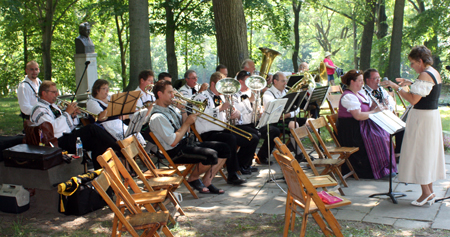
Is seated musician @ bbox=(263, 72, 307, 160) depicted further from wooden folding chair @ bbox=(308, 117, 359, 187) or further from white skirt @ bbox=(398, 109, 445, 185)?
white skirt @ bbox=(398, 109, 445, 185)

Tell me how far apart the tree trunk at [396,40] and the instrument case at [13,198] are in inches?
599

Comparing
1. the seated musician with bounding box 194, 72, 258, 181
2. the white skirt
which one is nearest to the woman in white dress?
the white skirt

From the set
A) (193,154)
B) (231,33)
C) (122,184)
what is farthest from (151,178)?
(231,33)

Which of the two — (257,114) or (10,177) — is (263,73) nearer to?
(257,114)

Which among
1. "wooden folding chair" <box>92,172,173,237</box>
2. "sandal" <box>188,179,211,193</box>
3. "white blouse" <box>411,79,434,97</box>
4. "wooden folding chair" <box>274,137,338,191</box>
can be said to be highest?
"white blouse" <box>411,79,434,97</box>

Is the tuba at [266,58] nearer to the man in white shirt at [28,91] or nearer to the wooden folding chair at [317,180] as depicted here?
the man in white shirt at [28,91]

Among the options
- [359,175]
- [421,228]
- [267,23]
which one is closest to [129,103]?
[359,175]

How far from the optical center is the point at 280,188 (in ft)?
17.4

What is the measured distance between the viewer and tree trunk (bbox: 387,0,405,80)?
15867mm

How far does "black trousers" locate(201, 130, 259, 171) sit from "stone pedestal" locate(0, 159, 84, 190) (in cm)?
196

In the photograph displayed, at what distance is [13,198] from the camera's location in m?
4.55

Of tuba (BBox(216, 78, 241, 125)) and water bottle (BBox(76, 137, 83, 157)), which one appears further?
tuba (BBox(216, 78, 241, 125))

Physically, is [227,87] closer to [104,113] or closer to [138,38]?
[104,113]

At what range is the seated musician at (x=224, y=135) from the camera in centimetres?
571
